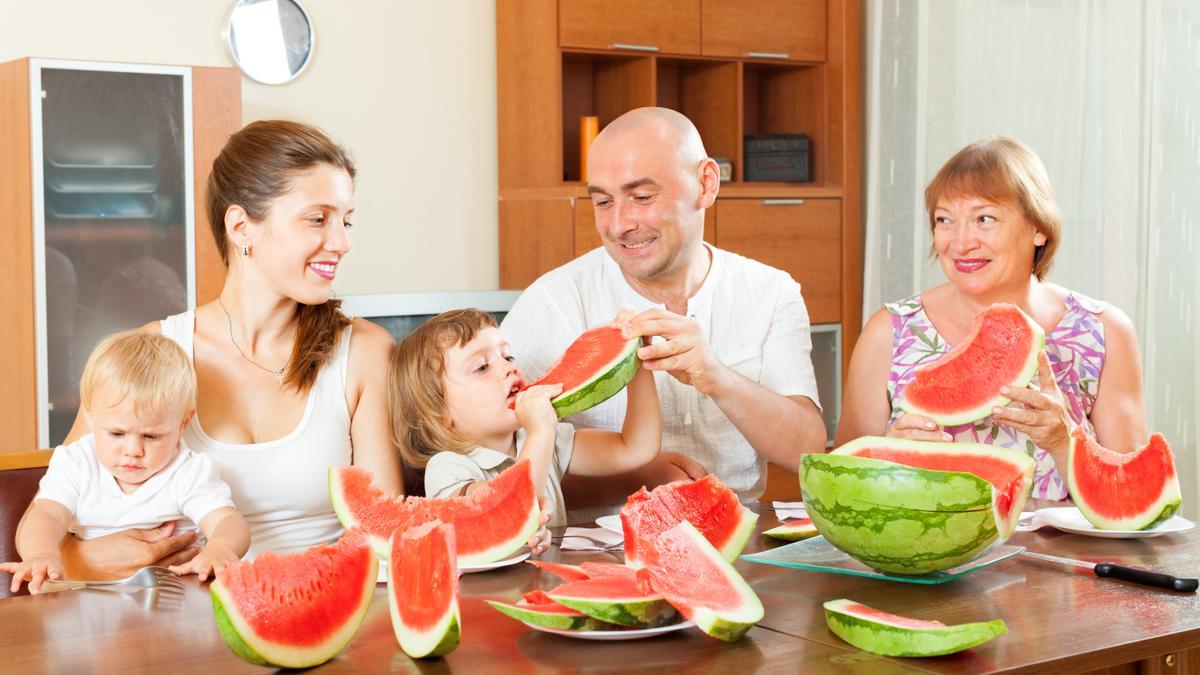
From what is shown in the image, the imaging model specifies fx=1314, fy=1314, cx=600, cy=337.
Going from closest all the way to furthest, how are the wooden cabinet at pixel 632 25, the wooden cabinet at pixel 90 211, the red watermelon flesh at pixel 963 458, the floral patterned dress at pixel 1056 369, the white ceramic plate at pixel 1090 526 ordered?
the red watermelon flesh at pixel 963 458 < the white ceramic plate at pixel 1090 526 < the floral patterned dress at pixel 1056 369 < the wooden cabinet at pixel 90 211 < the wooden cabinet at pixel 632 25

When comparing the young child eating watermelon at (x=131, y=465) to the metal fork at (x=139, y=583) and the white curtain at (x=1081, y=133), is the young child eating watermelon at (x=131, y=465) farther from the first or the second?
the white curtain at (x=1081, y=133)

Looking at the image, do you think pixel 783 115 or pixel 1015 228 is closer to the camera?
pixel 1015 228

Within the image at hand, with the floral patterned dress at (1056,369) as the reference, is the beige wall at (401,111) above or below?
above

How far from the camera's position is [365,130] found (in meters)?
5.07

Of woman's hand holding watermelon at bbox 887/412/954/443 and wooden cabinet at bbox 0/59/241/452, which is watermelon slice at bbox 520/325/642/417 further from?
wooden cabinet at bbox 0/59/241/452

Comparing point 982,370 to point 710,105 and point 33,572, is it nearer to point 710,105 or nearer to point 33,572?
point 33,572

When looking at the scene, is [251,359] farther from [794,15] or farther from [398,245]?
[794,15]

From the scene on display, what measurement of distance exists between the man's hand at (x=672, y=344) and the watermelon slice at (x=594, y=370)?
0.07 feet

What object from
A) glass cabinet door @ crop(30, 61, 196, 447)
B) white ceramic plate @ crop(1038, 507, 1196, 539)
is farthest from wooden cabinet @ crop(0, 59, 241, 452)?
white ceramic plate @ crop(1038, 507, 1196, 539)

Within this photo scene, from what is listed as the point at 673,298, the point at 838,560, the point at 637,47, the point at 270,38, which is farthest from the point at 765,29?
the point at 838,560

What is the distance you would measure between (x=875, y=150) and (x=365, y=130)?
2.14 m

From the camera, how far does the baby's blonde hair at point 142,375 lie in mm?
2244

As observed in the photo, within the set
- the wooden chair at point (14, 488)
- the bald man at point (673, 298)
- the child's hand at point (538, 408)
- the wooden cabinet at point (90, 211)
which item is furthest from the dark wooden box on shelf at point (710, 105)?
the wooden chair at point (14, 488)

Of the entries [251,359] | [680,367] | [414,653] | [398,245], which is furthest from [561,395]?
[398,245]
